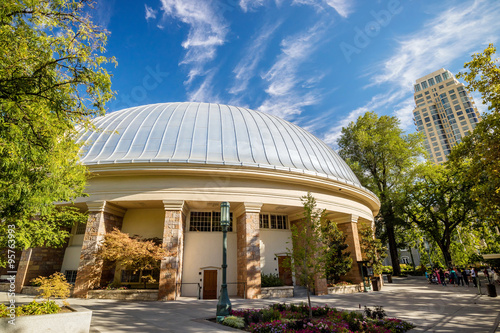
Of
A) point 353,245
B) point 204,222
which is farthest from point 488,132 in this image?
point 204,222

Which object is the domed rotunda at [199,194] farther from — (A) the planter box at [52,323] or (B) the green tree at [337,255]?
(A) the planter box at [52,323]

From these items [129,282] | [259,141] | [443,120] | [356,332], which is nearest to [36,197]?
[356,332]

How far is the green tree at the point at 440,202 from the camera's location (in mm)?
28250

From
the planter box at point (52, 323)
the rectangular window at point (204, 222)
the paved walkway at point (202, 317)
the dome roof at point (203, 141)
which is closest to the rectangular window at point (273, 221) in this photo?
the rectangular window at point (204, 222)

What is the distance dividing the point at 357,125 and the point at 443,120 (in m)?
96.2

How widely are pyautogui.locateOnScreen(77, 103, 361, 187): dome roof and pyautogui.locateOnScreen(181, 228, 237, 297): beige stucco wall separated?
18.7 ft

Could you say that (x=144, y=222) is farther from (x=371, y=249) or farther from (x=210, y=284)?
(x=371, y=249)

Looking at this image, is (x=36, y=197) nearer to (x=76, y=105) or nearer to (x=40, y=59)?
(x=76, y=105)

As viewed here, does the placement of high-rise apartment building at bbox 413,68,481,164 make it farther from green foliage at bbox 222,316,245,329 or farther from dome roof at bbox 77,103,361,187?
green foliage at bbox 222,316,245,329

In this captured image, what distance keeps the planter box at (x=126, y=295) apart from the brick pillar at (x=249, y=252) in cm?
502

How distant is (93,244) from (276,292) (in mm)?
11268

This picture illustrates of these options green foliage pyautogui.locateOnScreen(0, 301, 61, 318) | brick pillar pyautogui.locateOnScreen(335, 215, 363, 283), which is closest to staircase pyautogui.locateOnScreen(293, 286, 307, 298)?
brick pillar pyautogui.locateOnScreen(335, 215, 363, 283)

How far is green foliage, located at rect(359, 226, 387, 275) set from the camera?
21.1 metres

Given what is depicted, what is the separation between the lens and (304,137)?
74.3 ft
